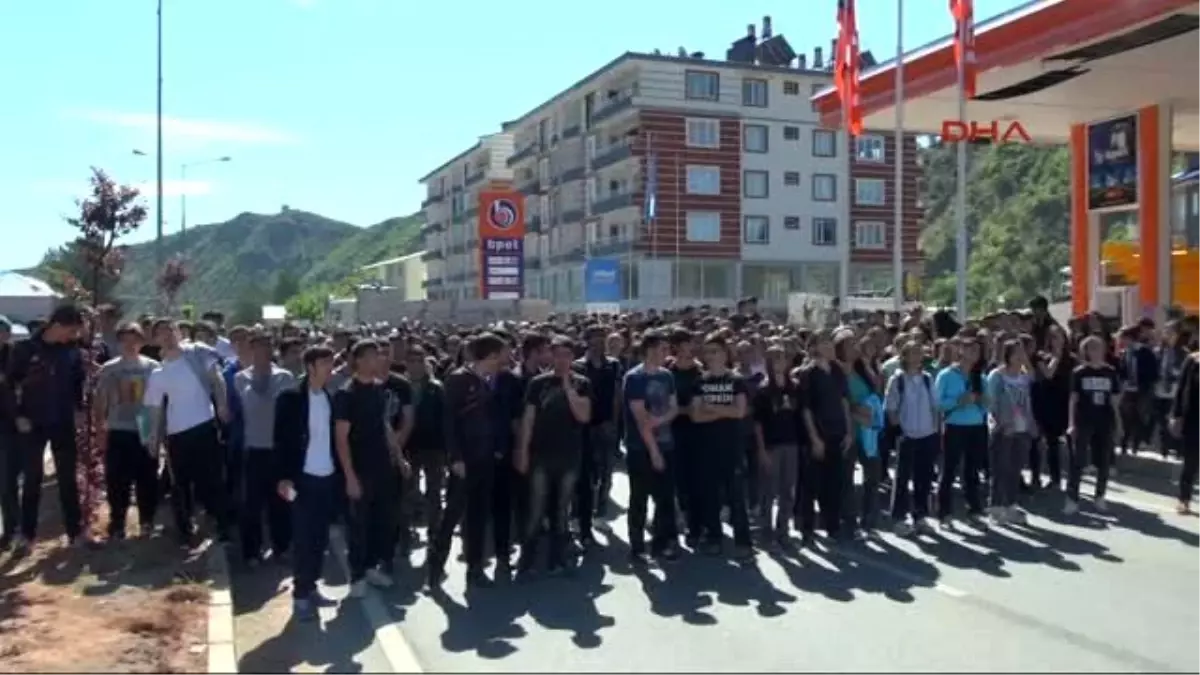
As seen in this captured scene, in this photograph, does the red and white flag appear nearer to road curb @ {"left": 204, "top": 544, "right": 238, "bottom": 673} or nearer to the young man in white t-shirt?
the young man in white t-shirt

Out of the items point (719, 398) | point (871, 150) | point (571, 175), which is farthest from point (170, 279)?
point (871, 150)

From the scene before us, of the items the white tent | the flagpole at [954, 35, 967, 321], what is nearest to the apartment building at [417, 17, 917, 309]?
the white tent

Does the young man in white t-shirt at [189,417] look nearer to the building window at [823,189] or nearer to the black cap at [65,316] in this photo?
the black cap at [65,316]

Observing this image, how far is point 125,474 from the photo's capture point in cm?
1124

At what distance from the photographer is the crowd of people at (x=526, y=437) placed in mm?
9703

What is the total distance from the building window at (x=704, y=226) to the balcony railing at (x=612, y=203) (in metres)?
3.42

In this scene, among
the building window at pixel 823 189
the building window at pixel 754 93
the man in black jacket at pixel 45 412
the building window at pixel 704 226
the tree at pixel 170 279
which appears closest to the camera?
the man in black jacket at pixel 45 412

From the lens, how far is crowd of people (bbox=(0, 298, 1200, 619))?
9.70m

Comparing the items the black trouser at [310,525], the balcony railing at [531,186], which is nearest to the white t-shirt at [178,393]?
the black trouser at [310,525]

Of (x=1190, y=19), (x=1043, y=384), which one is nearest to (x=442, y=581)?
(x=1043, y=384)

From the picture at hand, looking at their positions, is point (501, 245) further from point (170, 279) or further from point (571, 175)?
point (571, 175)

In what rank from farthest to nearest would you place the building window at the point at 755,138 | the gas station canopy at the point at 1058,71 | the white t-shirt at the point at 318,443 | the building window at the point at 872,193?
the building window at the point at 872,193 < the building window at the point at 755,138 < the gas station canopy at the point at 1058,71 < the white t-shirt at the point at 318,443

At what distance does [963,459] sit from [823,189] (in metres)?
62.0

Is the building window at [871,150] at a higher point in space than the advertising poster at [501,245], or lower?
higher
